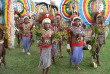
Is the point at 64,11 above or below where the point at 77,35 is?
above

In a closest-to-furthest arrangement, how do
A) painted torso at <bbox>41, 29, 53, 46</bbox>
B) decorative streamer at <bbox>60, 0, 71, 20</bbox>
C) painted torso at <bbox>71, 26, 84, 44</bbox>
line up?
painted torso at <bbox>41, 29, 53, 46</bbox> < painted torso at <bbox>71, 26, 84, 44</bbox> < decorative streamer at <bbox>60, 0, 71, 20</bbox>

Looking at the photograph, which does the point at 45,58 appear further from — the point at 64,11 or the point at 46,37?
the point at 64,11

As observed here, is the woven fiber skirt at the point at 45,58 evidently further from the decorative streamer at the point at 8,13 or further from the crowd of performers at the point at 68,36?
the decorative streamer at the point at 8,13

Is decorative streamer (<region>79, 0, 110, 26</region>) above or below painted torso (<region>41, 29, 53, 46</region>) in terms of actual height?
above

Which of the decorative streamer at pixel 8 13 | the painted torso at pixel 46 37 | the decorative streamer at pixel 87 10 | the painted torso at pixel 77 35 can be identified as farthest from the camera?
the painted torso at pixel 77 35

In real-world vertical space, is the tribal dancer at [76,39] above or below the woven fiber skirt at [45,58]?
above

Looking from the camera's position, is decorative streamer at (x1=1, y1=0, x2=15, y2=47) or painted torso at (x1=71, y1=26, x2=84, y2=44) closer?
decorative streamer at (x1=1, y1=0, x2=15, y2=47)

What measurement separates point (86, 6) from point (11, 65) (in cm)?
382

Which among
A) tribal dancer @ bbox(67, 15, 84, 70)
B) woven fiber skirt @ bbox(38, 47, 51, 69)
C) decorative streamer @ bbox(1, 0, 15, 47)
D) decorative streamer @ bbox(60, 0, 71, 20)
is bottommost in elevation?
woven fiber skirt @ bbox(38, 47, 51, 69)

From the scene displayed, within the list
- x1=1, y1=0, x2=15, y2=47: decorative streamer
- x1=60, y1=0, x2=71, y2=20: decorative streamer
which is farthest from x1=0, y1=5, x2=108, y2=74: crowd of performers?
x1=60, y1=0, x2=71, y2=20: decorative streamer

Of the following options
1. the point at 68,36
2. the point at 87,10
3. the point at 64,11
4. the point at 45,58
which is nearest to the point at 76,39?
the point at 68,36


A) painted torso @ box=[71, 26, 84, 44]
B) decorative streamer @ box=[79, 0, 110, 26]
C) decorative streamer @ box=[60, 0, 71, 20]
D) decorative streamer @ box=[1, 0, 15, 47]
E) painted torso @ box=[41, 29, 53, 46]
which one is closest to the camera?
decorative streamer @ box=[1, 0, 15, 47]

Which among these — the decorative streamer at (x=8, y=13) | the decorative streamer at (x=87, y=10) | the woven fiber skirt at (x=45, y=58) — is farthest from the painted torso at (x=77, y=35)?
the decorative streamer at (x=8, y=13)

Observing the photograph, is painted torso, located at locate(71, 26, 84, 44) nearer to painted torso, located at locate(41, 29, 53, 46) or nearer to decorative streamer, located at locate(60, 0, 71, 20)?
painted torso, located at locate(41, 29, 53, 46)
